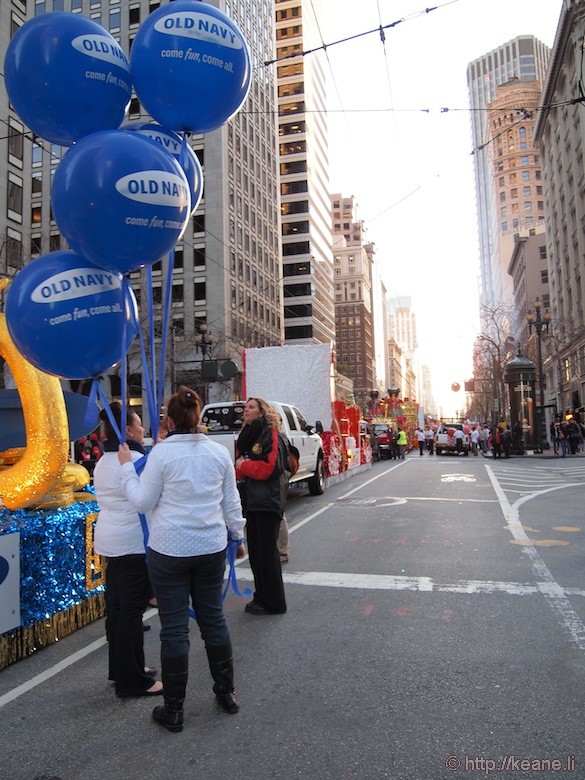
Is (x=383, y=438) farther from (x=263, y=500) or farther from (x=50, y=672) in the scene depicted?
(x=50, y=672)

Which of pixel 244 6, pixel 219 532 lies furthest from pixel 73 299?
pixel 244 6

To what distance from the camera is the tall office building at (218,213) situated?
37625mm

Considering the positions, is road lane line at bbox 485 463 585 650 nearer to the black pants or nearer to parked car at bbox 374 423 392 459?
the black pants

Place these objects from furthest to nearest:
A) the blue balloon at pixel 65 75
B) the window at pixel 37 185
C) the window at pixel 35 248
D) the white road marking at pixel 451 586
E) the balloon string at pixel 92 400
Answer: the window at pixel 37 185 < the window at pixel 35 248 < the white road marking at pixel 451 586 < the balloon string at pixel 92 400 < the blue balloon at pixel 65 75

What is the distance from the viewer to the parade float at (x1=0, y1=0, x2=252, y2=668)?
12.1 ft

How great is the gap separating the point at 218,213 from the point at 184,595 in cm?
5451

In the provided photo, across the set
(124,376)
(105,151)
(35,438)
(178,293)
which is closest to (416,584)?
(124,376)

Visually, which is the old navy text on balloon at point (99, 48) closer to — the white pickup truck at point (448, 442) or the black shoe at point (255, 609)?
the black shoe at point (255, 609)

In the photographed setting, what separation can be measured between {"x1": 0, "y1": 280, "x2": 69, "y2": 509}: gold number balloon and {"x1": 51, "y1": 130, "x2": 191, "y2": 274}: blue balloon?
165 centimetres

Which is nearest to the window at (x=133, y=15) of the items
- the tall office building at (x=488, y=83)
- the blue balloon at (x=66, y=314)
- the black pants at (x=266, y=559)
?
the blue balloon at (x=66, y=314)

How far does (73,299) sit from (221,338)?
3976 centimetres

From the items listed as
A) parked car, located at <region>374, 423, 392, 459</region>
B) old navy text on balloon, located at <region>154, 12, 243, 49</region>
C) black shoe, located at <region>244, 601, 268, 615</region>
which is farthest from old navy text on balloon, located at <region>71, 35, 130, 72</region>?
parked car, located at <region>374, 423, 392, 459</region>

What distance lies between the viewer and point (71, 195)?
145 inches

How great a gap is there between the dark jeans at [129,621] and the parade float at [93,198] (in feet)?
3.15
